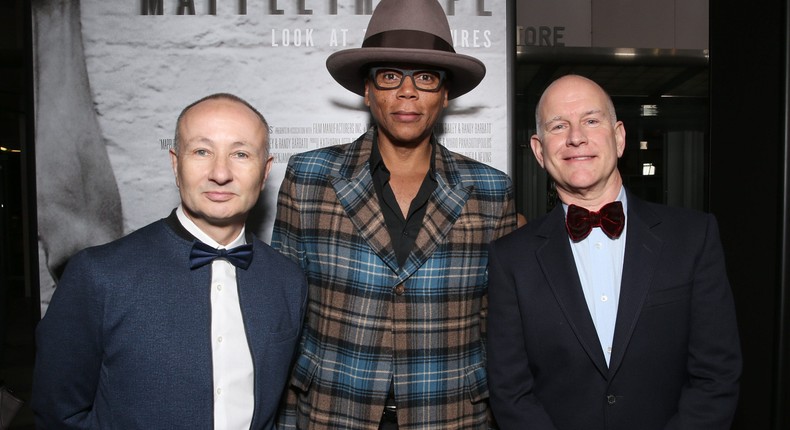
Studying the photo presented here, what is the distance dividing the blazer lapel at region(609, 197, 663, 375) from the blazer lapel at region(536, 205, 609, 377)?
60mm

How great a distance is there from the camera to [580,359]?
1.59 meters

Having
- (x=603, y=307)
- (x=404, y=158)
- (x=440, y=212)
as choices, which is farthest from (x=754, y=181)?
(x=404, y=158)

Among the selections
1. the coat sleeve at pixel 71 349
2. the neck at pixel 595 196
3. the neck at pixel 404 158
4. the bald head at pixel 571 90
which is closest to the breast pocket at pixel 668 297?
the neck at pixel 595 196

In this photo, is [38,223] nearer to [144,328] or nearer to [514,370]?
[144,328]

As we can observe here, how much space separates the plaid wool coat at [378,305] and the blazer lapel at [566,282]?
0.35m

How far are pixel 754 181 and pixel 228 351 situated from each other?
2.01 meters

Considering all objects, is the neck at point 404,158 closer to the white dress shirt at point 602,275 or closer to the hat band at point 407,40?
the hat band at point 407,40

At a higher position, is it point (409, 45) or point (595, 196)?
point (409, 45)

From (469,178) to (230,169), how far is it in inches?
38.3

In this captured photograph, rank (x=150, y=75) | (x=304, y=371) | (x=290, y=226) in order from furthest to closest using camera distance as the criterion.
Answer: (x=150, y=75)
(x=290, y=226)
(x=304, y=371)

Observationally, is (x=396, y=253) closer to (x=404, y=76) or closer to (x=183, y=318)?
(x=404, y=76)

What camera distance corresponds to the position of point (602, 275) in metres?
1.66

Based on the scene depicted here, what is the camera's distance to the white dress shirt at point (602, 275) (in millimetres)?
1627

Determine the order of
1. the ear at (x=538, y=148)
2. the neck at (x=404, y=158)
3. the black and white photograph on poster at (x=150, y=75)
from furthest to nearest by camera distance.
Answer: the black and white photograph on poster at (x=150, y=75)
the neck at (x=404, y=158)
the ear at (x=538, y=148)
